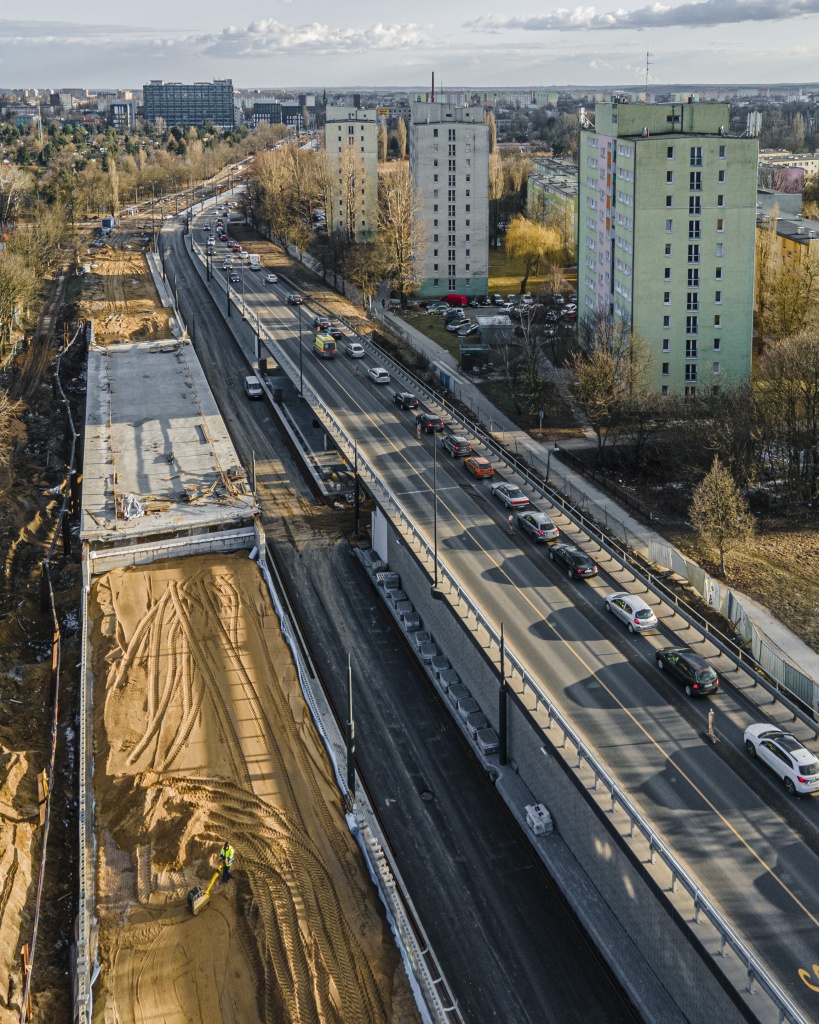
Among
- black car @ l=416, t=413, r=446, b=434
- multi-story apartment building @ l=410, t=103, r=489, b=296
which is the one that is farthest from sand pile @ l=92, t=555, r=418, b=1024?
multi-story apartment building @ l=410, t=103, r=489, b=296

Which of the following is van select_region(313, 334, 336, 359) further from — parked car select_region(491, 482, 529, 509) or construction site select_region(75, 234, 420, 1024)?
parked car select_region(491, 482, 529, 509)

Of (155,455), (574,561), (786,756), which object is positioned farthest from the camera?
(155,455)

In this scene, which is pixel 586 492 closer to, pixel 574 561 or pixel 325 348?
pixel 574 561

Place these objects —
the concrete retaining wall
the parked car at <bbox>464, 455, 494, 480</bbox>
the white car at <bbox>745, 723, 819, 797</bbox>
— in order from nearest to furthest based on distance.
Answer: the concrete retaining wall
the white car at <bbox>745, 723, 819, 797</bbox>
the parked car at <bbox>464, 455, 494, 480</bbox>

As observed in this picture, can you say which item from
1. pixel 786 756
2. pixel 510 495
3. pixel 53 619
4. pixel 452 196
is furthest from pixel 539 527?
pixel 452 196

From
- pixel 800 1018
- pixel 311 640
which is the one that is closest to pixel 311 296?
pixel 311 640

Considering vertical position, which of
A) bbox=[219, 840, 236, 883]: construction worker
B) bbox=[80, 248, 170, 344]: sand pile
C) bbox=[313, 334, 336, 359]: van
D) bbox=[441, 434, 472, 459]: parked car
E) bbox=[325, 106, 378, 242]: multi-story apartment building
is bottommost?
bbox=[219, 840, 236, 883]: construction worker

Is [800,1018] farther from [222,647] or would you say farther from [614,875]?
[222,647]
